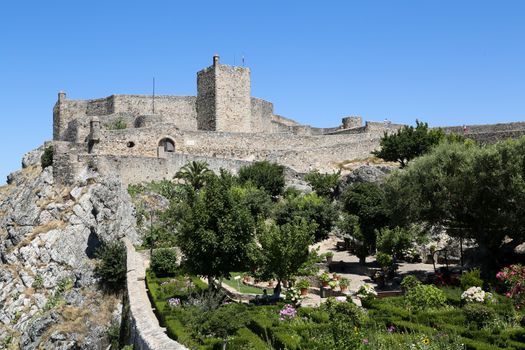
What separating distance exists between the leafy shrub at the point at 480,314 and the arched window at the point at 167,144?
3115cm

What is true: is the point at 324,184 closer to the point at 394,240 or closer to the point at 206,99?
the point at 206,99

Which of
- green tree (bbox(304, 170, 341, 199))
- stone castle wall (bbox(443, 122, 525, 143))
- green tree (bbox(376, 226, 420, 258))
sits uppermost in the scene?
stone castle wall (bbox(443, 122, 525, 143))

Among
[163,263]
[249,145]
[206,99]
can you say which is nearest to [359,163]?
[249,145]

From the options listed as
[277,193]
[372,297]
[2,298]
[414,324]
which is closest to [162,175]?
[277,193]

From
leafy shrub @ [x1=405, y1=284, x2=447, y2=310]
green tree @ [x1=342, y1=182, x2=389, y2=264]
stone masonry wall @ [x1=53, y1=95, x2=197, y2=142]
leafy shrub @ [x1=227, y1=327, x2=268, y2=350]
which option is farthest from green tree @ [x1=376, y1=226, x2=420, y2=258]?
stone masonry wall @ [x1=53, y1=95, x2=197, y2=142]

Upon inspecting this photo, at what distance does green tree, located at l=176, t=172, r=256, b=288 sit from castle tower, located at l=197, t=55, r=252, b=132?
2603cm

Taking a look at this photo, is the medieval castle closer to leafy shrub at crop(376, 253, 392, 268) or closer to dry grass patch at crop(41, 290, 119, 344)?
dry grass patch at crop(41, 290, 119, 344)

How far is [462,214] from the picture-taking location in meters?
27.7

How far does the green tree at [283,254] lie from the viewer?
77.8 ft

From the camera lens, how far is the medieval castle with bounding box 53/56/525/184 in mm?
41688

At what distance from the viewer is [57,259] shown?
36656 mm

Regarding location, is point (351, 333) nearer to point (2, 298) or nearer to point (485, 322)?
point (485, 322)

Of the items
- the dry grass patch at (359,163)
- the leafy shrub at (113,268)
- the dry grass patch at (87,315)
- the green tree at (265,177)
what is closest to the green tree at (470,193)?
the green tree at (265,177)

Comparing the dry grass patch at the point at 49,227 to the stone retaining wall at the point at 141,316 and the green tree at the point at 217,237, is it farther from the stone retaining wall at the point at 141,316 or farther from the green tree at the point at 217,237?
the green tree at the point at 217,237
